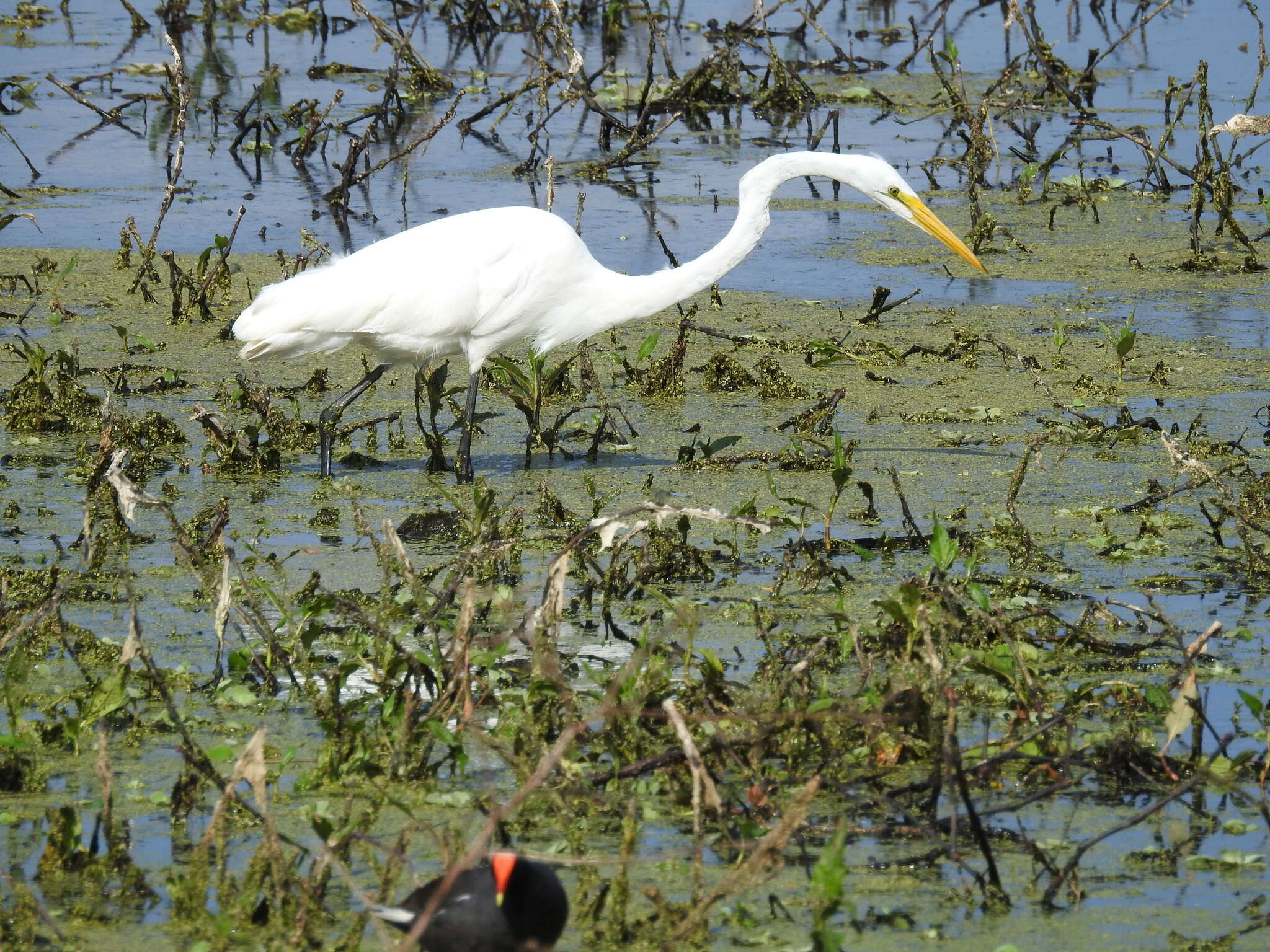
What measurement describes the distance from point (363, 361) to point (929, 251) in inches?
142

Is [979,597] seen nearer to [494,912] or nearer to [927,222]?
[494,912]

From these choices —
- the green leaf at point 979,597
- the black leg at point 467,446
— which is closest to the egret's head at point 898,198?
the black leg at point 467,446

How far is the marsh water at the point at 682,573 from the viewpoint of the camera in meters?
2.70

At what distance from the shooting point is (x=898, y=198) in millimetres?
5625

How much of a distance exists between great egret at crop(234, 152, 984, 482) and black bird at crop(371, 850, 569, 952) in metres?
3.07

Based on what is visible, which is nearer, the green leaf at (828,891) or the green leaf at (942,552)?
the green leaf at (828,891)

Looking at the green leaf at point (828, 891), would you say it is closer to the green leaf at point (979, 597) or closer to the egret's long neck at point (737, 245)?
the green leaf at point (979, 597)

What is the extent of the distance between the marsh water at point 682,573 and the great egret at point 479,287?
243mm

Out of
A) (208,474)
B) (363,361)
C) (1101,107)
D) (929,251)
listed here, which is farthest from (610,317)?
(1101,107)

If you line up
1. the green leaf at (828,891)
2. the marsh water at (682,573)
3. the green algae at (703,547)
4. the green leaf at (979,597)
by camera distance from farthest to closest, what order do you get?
the green leaf at (979,597), the green algae at (703,547), the marsh water at (682,573), the green leaf at (828,891)

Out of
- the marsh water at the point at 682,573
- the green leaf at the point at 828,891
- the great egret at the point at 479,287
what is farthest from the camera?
the great egret at the point at 479,287

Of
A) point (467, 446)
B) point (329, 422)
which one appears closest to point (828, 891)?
point (467, 446)

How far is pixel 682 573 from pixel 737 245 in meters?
1.71

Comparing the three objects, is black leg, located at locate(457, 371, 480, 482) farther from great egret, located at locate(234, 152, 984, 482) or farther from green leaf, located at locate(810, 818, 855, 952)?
green leaf, located at locate(810, 818, 855, 952)
